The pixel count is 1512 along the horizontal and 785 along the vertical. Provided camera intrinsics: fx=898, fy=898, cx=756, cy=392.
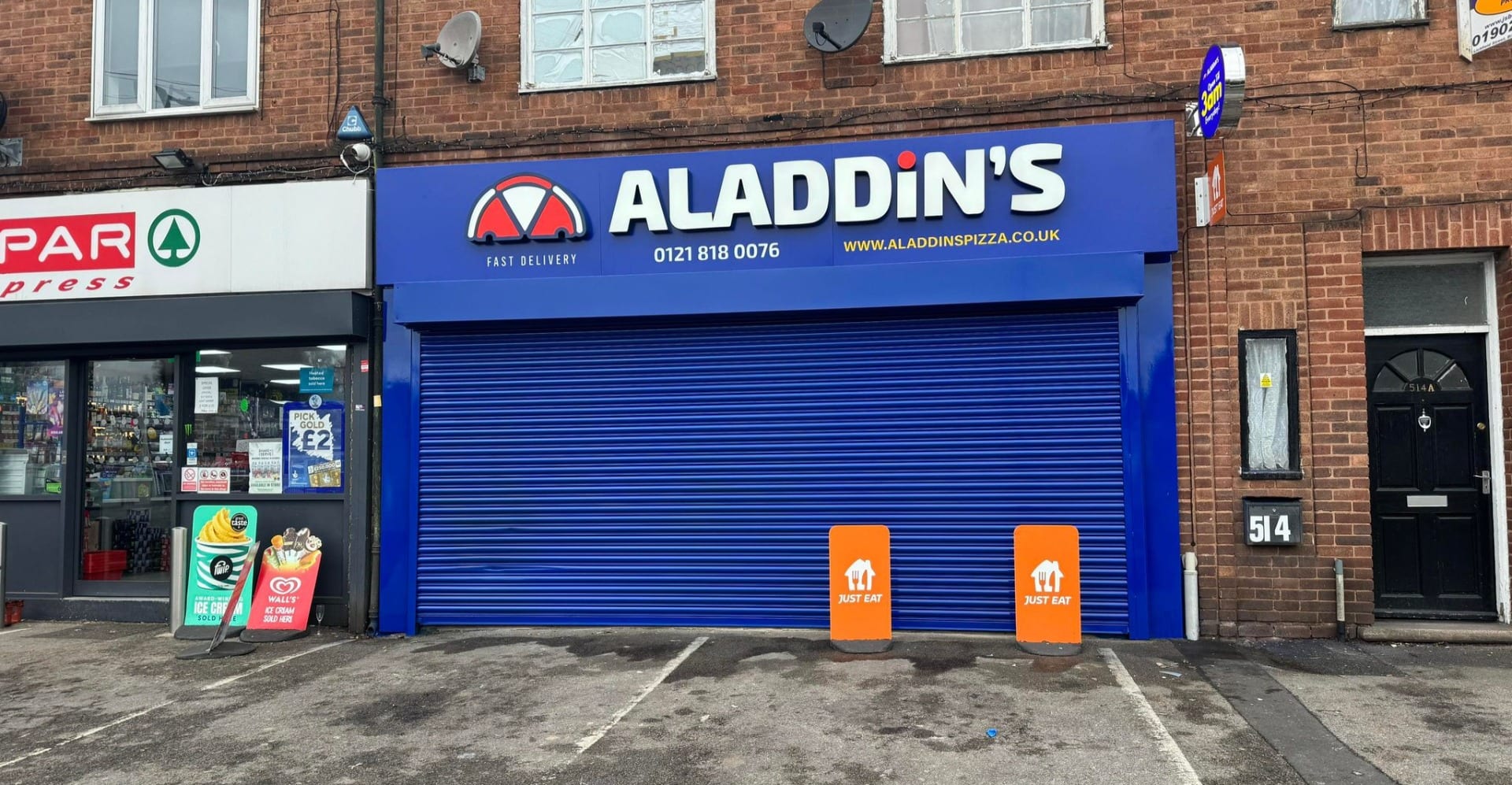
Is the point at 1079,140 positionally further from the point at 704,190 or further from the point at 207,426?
the point at 207,426

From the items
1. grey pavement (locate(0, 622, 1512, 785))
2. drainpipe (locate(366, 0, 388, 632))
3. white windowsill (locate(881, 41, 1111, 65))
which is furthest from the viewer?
drainpipe (locate(366, 0, 388, 632))

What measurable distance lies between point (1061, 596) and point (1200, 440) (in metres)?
1.81

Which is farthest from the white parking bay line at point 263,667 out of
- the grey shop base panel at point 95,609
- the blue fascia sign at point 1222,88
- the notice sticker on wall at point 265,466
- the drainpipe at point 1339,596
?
the blue fascia sign at point 1222,88

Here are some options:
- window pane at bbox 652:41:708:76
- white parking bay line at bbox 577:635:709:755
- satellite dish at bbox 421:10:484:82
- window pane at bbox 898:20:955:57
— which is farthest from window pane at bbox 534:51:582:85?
white parking bay line at bbox 577:635:709:755

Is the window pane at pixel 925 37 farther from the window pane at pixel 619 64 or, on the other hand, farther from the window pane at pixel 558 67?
the window pane at pixel 558 67

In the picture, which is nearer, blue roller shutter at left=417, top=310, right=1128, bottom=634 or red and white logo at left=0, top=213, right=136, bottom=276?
blue roller shutter at left=417, top=310, right=1128, bottom=634

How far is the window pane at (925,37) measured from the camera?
805cm

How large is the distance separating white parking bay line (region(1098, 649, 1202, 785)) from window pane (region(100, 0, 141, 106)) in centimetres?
1051

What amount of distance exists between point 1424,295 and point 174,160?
37.6 feet

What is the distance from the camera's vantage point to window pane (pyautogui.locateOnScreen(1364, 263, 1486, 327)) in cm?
761

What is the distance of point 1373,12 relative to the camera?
7574mm

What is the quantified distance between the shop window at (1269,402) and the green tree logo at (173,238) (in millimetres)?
9527

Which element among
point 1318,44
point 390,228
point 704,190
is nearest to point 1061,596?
point 704,190

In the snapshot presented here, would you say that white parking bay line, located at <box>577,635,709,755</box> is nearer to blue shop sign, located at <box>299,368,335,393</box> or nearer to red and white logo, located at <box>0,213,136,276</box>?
blue shop sign, located at <box>299,368,335,393</box>
